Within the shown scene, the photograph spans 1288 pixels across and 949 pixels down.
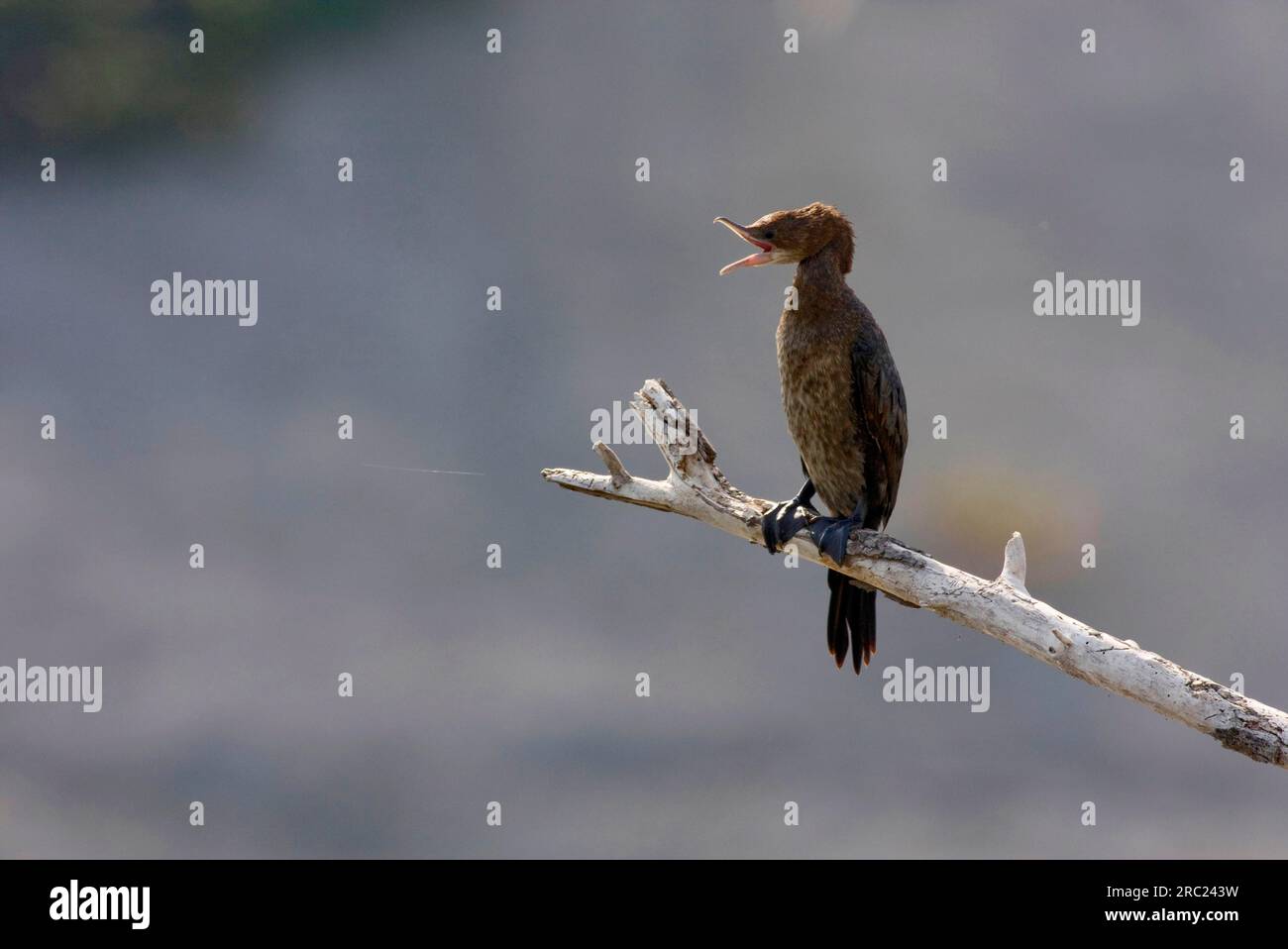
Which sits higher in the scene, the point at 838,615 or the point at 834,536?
the point at 834,536

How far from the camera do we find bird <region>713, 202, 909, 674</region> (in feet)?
14.1

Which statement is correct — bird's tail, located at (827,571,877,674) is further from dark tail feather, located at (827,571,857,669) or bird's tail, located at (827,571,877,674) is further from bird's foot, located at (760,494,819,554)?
bird's foot, located at (760,494,819,554)

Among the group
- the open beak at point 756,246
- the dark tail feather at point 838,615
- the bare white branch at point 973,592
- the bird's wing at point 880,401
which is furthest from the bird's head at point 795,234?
the dark tail feather at point 838,615

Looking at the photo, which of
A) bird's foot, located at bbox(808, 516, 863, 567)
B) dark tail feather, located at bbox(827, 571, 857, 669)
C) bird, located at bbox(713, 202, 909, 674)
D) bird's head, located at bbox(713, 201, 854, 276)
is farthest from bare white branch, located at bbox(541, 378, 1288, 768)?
bird's head, located at bbox(713, 201, 854, 276)

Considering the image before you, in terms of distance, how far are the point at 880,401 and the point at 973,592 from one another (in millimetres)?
858

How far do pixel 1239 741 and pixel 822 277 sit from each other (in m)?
2.07

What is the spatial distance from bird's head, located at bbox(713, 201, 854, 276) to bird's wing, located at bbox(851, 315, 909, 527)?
1.06 feet

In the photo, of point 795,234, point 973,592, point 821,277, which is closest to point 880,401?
point 821,277

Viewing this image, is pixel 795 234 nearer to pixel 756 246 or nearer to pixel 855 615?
pixel 756 246

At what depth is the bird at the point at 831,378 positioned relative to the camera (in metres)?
A: 4.30

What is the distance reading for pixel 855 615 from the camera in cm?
466

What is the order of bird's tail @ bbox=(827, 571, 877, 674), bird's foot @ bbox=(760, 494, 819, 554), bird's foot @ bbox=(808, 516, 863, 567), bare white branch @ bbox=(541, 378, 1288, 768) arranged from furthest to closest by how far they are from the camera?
bird's tail @ bbox=(827, 571, 877, 674) < bird's foot @ bbox=(760, 494, 819, 554) < bird's foot @ bbox=(808, 516, 863, 567) < bare white branch @ bbox=(541, 378, 1288, 768)

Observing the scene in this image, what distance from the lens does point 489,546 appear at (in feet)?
22.5

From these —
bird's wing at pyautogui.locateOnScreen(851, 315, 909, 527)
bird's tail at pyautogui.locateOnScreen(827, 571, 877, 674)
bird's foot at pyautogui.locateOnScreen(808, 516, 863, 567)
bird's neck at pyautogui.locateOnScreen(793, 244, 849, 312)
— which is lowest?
bird's tail at pyautogui.locateOnScreen(827, 571, 877, 674)
